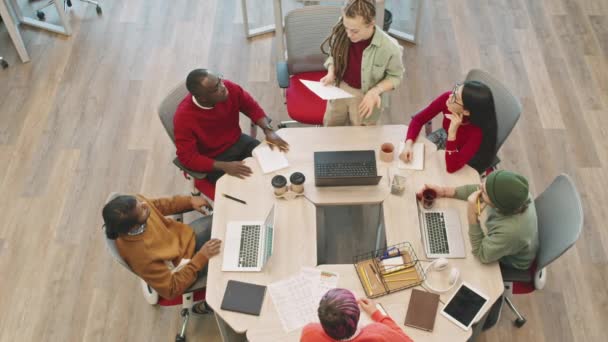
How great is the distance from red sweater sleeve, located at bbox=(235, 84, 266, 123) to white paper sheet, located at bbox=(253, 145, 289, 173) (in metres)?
0.48

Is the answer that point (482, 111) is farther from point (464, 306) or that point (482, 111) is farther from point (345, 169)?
point (464, 306)

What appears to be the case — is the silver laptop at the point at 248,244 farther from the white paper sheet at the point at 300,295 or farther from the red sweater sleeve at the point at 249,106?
the red sweater sleeve at the point at 249,106

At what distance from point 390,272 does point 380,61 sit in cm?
125

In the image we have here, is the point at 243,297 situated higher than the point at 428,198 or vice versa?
the point at 428,198

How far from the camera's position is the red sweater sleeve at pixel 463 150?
293 centimetres

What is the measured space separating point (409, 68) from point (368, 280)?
111 inches

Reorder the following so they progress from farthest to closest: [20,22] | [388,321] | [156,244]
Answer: [20,22] → [156,244] → [388,321]

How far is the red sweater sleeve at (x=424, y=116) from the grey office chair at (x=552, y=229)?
781mm

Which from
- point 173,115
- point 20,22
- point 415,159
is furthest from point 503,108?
point 20,22

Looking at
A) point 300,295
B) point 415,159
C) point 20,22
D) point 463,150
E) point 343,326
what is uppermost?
point 343,326

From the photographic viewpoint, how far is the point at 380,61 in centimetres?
309

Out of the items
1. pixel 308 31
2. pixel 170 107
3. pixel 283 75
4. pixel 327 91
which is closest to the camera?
pixel 327 91

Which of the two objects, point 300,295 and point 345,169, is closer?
point 300,295

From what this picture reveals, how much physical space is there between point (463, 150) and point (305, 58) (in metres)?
1.46
